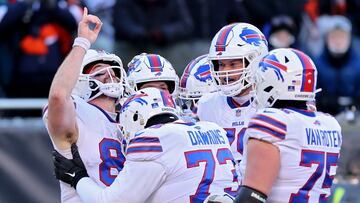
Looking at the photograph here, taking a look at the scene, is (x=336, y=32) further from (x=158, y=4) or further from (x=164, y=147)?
(x=164, y=147)

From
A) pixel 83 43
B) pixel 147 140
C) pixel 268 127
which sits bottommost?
pixel 147 140

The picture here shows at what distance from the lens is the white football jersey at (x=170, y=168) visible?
522 cm

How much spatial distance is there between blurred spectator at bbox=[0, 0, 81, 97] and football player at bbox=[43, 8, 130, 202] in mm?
3811

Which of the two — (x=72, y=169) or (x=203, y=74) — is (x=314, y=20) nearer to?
(x=203, y=74)

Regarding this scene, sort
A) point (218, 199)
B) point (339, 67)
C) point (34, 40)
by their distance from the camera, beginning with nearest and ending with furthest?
point (218, 199)
point (34, 40)
point (339, 67)

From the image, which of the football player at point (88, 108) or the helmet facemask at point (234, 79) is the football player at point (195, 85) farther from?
the football player at point (88, 108)

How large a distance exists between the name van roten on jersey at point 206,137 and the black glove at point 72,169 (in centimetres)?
65

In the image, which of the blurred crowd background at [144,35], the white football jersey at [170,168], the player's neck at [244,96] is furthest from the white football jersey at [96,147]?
the blurred crowd background at [144,35]

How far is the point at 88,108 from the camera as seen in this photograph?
19.2 ft

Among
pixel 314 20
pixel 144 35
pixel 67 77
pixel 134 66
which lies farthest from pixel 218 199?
pixel 314 20

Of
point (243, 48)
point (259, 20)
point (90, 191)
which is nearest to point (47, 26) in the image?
point (259, 20)

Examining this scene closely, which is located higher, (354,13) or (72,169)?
(72,169)

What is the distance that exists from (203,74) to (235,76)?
2.17 feet

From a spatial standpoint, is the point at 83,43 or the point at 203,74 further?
the point at 203,74
